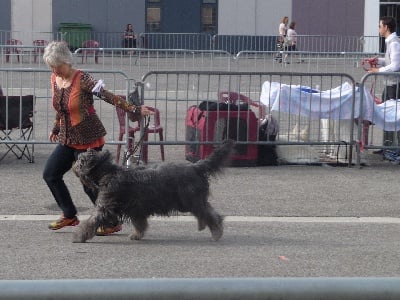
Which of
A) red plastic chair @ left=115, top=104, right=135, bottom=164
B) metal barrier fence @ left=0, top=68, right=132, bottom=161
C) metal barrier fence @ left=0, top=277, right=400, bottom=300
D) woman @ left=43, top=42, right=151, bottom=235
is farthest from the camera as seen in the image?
metal barrier fence @ left=0, top=68, right=132, bottom=161

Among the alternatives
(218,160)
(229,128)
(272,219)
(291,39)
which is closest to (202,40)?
(291,39)

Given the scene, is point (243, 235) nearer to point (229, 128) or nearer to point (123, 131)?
point (229, 128)

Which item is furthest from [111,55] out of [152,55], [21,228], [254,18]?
[254,18]

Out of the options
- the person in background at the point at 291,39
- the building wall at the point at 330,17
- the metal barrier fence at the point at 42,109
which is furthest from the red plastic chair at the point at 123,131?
the building wall at the point at 330,17

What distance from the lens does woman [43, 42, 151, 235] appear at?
7258 mm

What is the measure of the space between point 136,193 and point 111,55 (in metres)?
13.1

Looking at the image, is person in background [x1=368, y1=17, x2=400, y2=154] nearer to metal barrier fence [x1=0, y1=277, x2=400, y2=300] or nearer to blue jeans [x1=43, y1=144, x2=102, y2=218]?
blue jeans [x1=43, y1=144, x2=102, y2=218]

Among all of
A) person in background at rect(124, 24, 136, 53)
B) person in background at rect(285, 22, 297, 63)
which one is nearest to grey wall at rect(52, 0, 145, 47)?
person in background at rect(124, 24, 136, 53)

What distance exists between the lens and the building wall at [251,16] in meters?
36.0

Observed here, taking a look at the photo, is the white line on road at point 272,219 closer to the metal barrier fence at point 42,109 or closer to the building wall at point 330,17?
the metal barrier fence at point 42,109

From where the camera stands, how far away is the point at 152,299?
7.27 feet

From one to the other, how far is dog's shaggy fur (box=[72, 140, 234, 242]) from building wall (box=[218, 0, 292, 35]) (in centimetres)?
2912

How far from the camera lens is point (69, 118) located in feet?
24.1

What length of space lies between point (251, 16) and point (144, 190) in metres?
29.7
